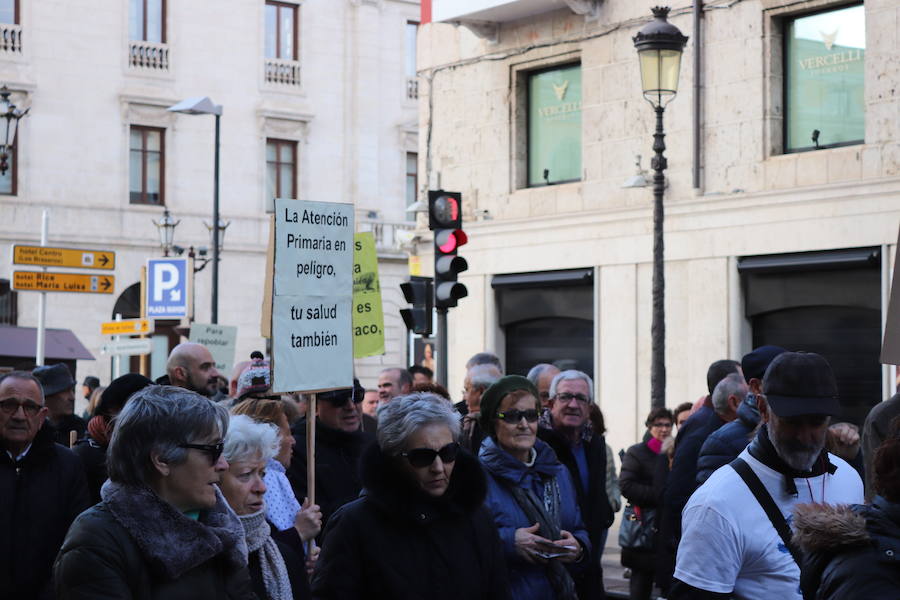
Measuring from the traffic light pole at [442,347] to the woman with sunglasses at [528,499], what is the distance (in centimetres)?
674

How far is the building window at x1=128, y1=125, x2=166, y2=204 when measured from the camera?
40125mm

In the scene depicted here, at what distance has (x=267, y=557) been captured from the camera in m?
5.17

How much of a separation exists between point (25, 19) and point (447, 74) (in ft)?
67.1

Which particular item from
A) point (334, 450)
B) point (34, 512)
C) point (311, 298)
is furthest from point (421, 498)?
point (311, 298)

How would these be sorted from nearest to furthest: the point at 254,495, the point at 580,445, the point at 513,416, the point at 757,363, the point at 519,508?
the point at 254,495, the point at 519,508, the point at 513,416, the point at 757,363, the point at 580,445

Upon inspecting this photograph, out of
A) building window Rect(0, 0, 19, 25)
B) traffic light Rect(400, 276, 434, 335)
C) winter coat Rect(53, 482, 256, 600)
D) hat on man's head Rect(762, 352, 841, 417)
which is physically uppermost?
building window Rect(0, 0, 19, 25)

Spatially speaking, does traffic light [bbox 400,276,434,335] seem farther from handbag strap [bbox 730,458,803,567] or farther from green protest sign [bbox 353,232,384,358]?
handbag strap [bbox 730,458,803,567]

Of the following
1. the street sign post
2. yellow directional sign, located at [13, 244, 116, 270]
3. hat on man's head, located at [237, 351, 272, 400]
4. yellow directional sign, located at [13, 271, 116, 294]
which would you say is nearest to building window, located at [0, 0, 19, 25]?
the street sign post

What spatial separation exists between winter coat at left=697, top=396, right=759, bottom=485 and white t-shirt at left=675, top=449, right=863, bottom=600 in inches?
74.8

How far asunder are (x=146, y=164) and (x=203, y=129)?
1807mm

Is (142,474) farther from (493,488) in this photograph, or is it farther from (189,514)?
(493,488)

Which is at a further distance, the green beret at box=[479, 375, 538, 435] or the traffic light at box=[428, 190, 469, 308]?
the traffic light at box=[428, 190, 469, 308]

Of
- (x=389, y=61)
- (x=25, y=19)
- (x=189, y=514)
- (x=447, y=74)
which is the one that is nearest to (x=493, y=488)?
(x=189, y=514)

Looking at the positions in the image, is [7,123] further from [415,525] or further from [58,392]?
[415,525]
